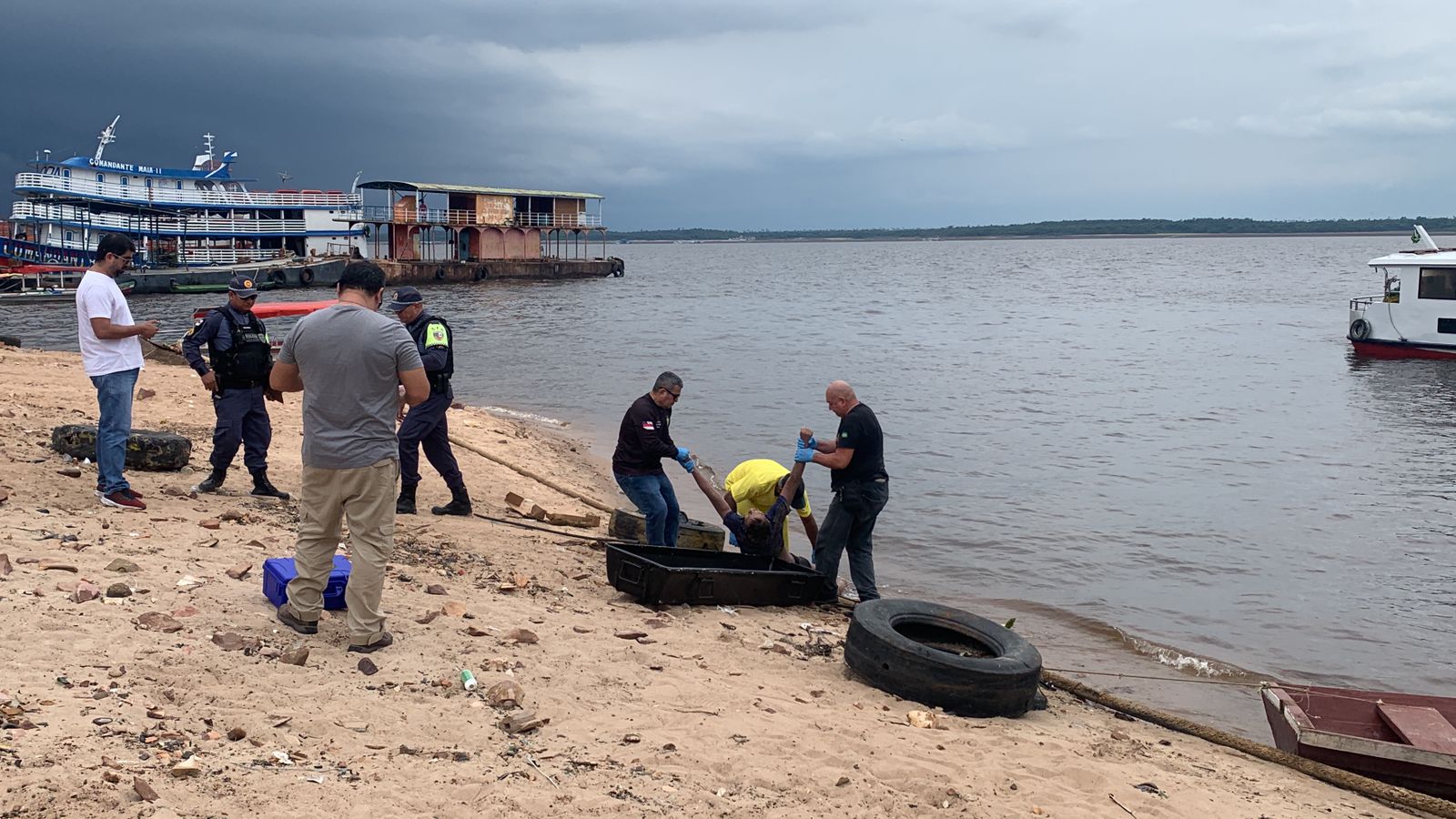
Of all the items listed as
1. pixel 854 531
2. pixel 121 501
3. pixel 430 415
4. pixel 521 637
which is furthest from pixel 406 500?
pixel 854 531

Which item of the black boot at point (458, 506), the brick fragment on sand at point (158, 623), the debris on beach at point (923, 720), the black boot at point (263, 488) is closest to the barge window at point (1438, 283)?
the black boot at point (458, 506)

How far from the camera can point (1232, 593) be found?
10.8m

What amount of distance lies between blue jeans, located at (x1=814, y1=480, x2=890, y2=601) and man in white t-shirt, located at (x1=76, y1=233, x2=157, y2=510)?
504 centimetres

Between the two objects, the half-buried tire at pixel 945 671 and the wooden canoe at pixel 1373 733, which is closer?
the wooden canoe at pixel 1373 733

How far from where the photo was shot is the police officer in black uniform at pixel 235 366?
7934 mm

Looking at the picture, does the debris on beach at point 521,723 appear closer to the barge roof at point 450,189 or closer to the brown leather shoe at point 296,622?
the brown leather shoe at point 296,622

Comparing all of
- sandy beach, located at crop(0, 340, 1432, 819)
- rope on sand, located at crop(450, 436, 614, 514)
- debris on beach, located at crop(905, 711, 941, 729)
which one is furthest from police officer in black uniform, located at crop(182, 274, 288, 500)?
debris on beach, located at crop(905, 711, 941, 729)

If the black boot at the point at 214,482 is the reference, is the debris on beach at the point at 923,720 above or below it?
below

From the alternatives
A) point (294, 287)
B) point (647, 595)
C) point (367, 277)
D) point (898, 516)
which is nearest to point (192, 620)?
point (367, 277)

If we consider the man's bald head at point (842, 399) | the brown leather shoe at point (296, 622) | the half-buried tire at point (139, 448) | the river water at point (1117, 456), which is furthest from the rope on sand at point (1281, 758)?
the half-buried tire at point (139, 448)

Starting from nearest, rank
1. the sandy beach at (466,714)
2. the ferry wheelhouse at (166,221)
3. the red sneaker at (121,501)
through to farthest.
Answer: the sandy beach at (466,714)
the red sneaker at (121,501)
the ferry wheelhouse at (166,221)

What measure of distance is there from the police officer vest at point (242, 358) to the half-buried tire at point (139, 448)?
1398mm

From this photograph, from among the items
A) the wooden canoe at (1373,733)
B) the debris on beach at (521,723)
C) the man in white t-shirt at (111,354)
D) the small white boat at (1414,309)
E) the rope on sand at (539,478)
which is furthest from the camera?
the small white boat at (1414,309)

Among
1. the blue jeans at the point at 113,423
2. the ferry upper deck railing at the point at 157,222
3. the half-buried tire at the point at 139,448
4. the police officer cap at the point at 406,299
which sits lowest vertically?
the half-buried tire at the point at 139,448
